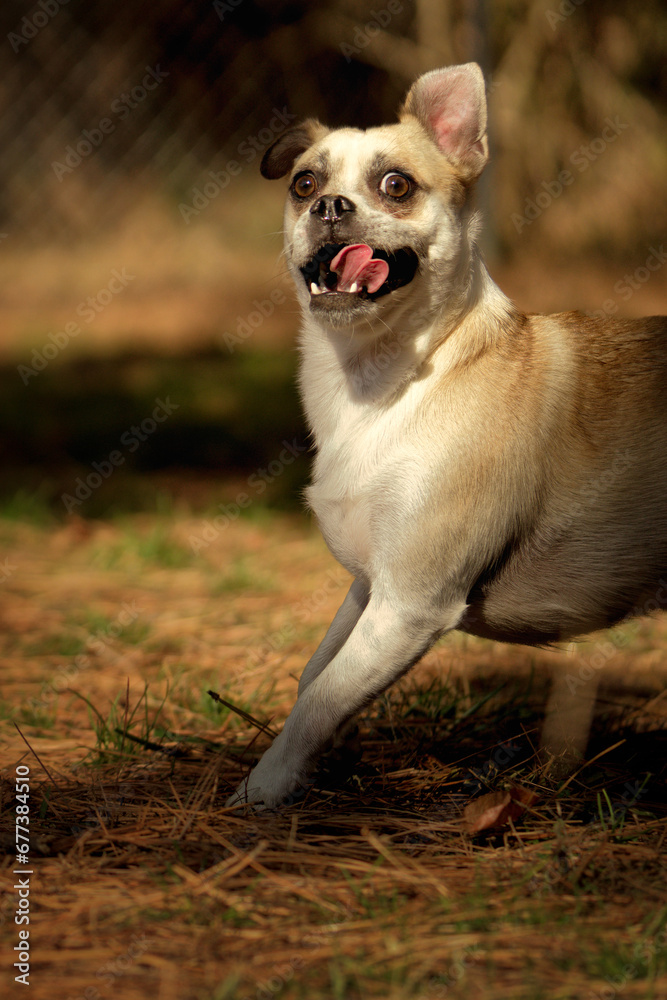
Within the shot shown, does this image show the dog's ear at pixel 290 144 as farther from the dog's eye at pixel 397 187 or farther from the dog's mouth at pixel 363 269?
the dog's mouth at pixel 363 269

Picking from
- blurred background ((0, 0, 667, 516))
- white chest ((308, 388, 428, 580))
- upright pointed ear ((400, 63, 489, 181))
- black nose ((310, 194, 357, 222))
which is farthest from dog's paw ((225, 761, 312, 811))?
blurred background ((0, 0, 667, 516))

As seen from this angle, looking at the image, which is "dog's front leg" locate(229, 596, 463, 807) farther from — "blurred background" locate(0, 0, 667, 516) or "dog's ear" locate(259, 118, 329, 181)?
"blurred background" locate(0, 0, 667, 516)

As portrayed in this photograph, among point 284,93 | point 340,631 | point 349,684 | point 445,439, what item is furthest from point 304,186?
point 284,93

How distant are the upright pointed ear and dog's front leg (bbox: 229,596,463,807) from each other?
4.33 ft

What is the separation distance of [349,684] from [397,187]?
136cm

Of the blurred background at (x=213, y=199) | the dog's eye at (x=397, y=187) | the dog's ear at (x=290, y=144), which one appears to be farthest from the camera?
the blurred background at (x=213, y=199)

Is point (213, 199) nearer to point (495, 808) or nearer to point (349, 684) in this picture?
point (349, 684)

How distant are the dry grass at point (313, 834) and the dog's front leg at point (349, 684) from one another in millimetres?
93

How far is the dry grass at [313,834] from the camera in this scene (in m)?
1.67

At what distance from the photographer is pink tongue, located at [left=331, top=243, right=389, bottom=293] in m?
2.48

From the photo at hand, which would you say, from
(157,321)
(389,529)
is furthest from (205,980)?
(157,321)

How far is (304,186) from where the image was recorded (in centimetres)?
277

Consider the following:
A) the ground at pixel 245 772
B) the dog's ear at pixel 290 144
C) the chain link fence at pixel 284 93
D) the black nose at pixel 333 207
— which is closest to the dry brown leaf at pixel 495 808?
the ground at pixel 245 772

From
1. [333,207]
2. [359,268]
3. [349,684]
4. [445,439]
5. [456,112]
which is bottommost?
[349,684]
